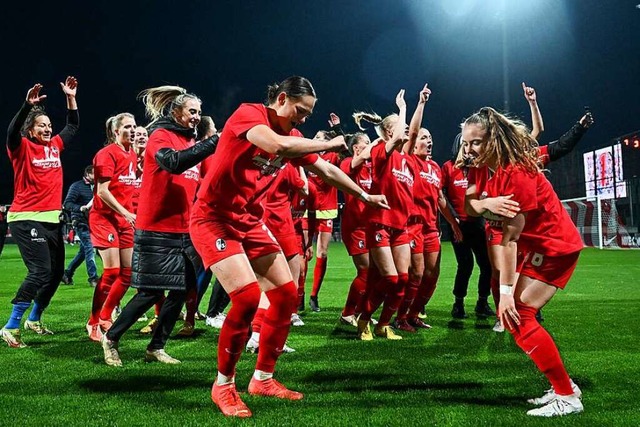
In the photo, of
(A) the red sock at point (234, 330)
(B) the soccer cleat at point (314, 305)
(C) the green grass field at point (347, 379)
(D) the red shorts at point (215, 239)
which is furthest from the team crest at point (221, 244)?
(B) the soccer cleat at point (314, 305)

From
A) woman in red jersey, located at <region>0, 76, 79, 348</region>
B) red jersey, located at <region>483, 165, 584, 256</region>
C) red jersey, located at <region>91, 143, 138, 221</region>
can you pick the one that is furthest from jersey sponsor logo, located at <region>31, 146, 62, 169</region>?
red jersey, located at <region>483, 165, 584, 256</region>

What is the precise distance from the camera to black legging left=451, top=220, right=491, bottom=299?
8.59 m

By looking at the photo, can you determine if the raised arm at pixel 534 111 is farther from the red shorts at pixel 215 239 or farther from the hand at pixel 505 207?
the red shorts at pixel 215 239

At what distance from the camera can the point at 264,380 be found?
4480mm

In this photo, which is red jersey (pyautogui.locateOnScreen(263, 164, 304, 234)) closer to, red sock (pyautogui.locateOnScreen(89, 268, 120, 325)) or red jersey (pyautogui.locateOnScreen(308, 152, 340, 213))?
red sock (pyautogui.locateOnScreen(89, 268, 120, 325))

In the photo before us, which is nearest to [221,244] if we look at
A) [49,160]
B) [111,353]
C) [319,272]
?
[111,353]

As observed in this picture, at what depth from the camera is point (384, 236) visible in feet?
23.0

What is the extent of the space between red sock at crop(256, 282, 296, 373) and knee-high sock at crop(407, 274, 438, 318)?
143 inches

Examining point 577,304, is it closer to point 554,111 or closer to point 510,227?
point 510,227

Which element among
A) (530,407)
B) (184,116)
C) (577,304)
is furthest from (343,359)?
(577,304)

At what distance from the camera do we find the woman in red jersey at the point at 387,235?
6996mm

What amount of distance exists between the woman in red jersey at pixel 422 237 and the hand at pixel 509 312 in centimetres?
355

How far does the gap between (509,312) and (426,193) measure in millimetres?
4116

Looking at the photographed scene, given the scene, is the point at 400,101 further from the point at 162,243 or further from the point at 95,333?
the point at 95,333
